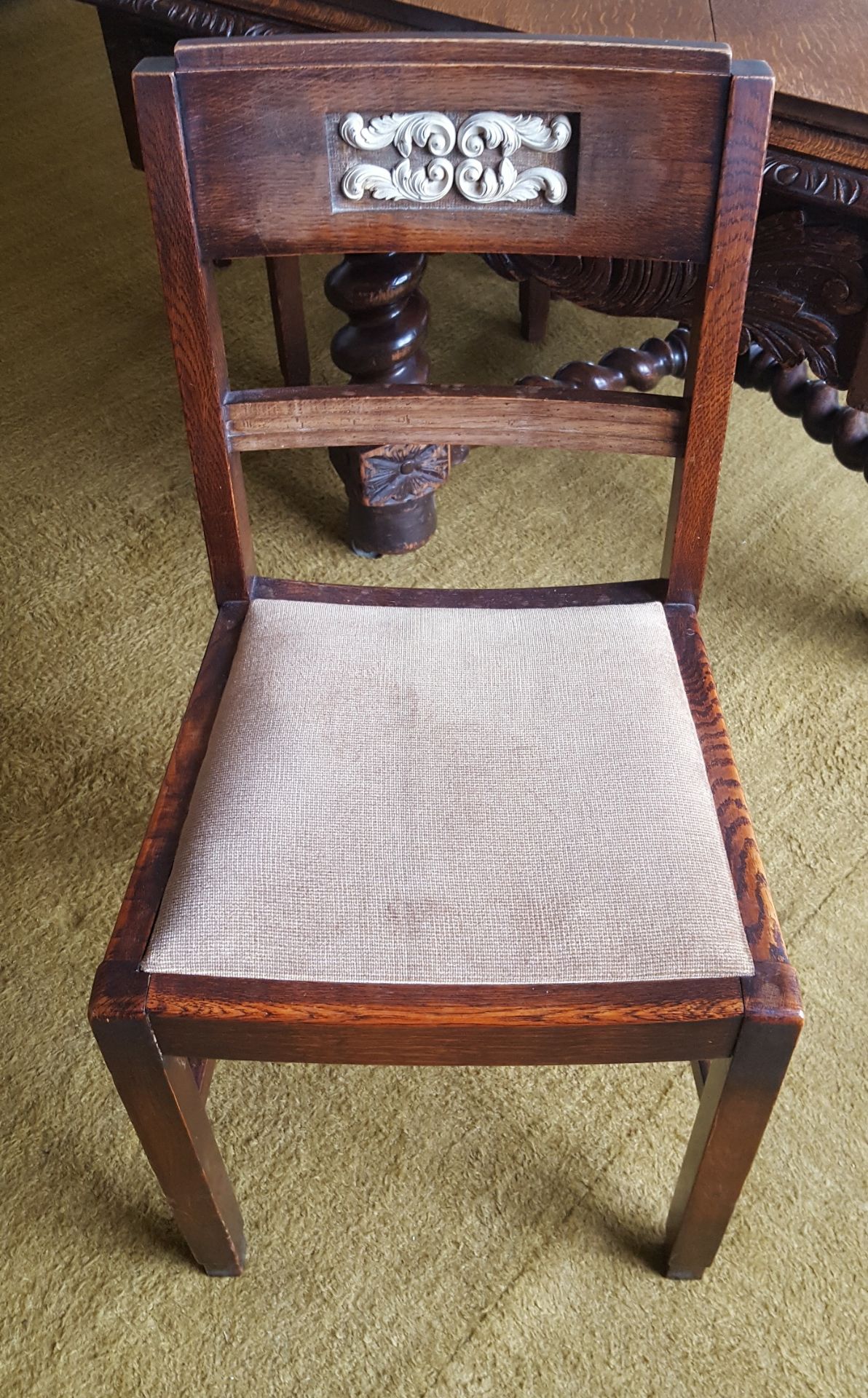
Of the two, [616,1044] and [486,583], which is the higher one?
[616,1044]

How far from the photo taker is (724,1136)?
78cm

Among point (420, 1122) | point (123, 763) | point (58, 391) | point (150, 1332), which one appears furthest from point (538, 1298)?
point (58, 391)

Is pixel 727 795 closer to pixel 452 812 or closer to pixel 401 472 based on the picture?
pixel 452 812

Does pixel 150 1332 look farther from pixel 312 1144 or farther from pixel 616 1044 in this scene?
pixel 616 1044

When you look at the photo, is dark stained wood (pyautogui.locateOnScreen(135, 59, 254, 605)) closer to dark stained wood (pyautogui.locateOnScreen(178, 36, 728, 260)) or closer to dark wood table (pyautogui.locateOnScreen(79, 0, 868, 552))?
dark stained wood (pyautogui.locateOnScreen(178, 36, 728, 260))

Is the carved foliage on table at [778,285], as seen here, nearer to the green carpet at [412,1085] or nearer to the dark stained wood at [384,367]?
the dark stained wood at [384,367]

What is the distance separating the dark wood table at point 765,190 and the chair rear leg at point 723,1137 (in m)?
0.55

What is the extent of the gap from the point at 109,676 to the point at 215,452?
2.07ft

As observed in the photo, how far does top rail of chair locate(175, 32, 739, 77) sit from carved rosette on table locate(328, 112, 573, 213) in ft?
0.11

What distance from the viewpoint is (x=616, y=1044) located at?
716 mm

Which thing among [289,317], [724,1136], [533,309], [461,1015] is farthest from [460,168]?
[533,309]

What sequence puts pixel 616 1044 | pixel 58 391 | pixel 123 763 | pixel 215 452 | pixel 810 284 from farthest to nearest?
pixel 58 391 → pixel 123 763 → pixel 810 284 → pixel 215 452 → pixel 616 1044

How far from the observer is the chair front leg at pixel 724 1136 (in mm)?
709

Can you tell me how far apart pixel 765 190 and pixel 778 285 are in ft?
0.35
